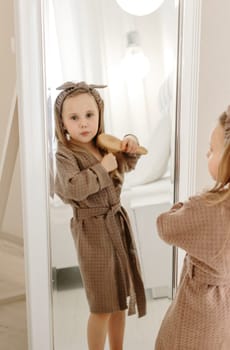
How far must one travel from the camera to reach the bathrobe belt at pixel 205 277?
0.79 metres

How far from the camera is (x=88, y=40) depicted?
0.98 metres

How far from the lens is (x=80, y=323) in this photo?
3.50 ft

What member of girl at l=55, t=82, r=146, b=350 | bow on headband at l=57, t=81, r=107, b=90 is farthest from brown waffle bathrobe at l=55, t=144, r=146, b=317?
bow on headband at l=57, t=81, r=107, b=90

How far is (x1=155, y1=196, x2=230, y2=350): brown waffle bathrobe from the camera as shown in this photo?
76 centimetres

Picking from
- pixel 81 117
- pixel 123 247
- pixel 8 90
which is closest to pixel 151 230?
pixel 123 247

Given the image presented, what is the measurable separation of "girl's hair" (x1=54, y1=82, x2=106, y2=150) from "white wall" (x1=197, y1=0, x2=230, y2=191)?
0.26m

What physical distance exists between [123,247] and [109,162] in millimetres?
184

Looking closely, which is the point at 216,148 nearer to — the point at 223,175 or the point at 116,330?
the point at 223,175

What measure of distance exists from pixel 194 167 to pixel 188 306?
387 mm

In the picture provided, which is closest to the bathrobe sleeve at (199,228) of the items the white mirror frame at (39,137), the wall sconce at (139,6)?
the white mirror frame at (39,137)

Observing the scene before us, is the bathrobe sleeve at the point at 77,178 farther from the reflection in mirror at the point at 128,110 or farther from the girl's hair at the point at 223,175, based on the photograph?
the girl's hair at the point at 223,175

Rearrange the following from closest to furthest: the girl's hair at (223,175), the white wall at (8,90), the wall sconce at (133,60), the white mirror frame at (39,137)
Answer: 1. the girl's hair at (223,175)
2. the white mirror frame at (39,137)
3. the wall sconce at (133,60)
4. the white wall at (8,90)

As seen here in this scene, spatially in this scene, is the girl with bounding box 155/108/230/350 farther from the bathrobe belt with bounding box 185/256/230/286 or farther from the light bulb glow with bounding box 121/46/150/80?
the light bulb glow with bounding box 121/46/150/80

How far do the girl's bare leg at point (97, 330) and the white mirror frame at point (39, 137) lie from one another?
0.09 m
